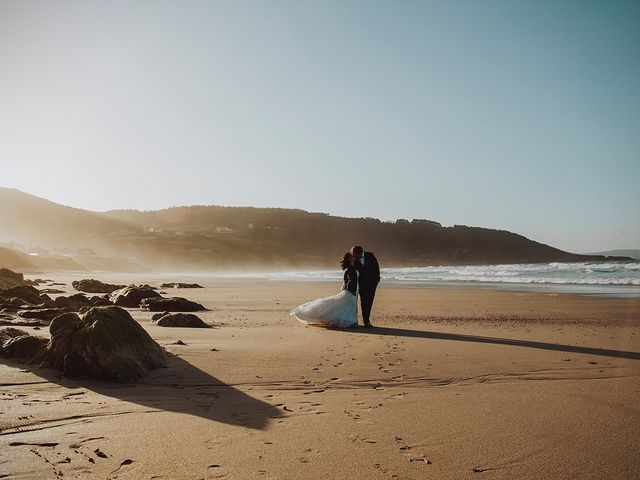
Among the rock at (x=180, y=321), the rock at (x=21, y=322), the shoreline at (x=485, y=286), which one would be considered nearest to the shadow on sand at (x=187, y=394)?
the rock at (x=21, y=322)

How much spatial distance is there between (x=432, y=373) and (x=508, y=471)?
2728 mm

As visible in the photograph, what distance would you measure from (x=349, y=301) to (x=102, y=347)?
20.0 feet

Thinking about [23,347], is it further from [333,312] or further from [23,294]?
[23,294]

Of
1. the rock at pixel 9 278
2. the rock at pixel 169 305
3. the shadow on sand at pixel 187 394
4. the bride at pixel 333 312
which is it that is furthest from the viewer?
the rock at pixel 9 278

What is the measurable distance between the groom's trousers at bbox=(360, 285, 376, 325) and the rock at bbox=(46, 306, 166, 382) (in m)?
5.55

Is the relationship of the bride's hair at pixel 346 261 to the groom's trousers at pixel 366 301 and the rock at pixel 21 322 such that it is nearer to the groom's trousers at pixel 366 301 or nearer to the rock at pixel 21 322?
the groom's trousers at pixel 366 301

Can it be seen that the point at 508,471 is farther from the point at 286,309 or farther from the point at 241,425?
the point at 286,309

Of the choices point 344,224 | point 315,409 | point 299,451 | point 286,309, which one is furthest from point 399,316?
point 344,224

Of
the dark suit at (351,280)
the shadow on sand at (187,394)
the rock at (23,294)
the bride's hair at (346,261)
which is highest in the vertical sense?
the bride's hair at (346,261)

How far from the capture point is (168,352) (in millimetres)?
6531

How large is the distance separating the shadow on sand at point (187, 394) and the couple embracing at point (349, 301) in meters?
4.75

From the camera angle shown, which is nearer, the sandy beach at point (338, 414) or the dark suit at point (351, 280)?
the sandy beach at point (338, 414)

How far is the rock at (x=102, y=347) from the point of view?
16.5 feet

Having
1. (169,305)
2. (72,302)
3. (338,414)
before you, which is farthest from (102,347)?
(72,302)
